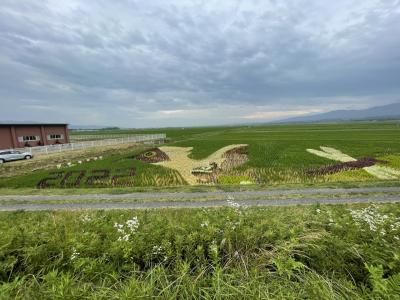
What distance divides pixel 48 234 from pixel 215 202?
8792mm

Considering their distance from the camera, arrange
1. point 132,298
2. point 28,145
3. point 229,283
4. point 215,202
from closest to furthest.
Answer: point 132,298, point 229,283, point 215,202, point 28,145

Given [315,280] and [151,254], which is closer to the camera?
[315,280]

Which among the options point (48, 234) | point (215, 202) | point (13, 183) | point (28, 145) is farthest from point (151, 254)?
Result: point (28, 145)

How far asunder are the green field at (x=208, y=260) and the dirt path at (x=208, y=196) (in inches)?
283

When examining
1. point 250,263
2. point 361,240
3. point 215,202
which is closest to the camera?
point 250,263

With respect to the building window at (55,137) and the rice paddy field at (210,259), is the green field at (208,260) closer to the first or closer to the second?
the rice paddy field at (210,259)

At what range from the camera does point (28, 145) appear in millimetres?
39375

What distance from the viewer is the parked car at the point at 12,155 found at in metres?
27.7

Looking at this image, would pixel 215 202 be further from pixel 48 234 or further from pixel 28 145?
pixel 28 145

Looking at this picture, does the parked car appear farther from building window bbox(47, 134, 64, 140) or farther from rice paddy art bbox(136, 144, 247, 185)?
rice paddy art bbox(136, 144, 247, 185)

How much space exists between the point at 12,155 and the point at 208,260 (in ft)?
120

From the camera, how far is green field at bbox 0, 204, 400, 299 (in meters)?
2.45

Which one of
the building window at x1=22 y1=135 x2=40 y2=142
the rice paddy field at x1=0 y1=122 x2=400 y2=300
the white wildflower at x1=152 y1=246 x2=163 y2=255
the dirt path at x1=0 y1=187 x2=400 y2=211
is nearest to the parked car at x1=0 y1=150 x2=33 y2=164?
the building window at x1=22 y1=135 x2=40 y2=142

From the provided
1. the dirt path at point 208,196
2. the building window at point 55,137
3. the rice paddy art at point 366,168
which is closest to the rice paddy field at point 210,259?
the dirt path at point 208,196
